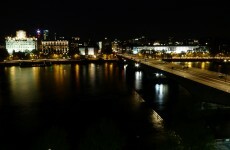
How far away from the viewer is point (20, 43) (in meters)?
56.3

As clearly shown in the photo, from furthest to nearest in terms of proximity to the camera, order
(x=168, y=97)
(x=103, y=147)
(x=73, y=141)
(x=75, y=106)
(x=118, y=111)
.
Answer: (x=168, y=97) → (x=75, y=106) → (x=118, y=111) → (x=73, y=141) → (x=103, y=147)

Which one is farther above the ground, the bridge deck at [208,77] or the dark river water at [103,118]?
the bridge deck at [208,77]

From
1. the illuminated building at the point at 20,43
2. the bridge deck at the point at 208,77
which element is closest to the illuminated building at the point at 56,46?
the illuminated building at the point at 20,43

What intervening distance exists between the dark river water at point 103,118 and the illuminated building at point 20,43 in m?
37.1

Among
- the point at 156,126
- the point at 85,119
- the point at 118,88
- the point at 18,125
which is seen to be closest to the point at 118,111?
the point at 85,119

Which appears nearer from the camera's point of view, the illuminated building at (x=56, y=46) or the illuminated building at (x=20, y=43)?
the illuminated building at (x=20, y=43)

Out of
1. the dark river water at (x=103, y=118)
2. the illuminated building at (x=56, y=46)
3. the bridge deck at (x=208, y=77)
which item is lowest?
the dark river water at (x=103, y=118)

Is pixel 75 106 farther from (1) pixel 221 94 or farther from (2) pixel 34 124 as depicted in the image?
(1) pixel 221 94

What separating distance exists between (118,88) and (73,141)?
9.85 m

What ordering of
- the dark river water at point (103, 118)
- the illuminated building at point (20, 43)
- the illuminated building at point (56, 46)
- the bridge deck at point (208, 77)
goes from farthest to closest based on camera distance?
the illuminated building at point (56, 46) → the illuminated building at point (20, 43) → the bridge deck at point (208, 77) → the dark river water at point (103, 118)

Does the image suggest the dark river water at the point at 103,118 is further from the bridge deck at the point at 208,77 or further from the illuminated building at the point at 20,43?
the illuminated building at the point at 20,43

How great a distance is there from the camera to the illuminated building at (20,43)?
55.5m

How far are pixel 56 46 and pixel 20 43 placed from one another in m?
6.25

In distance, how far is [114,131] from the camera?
605 cm
